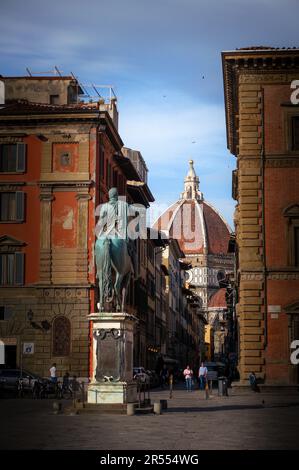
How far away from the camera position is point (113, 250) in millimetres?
26094

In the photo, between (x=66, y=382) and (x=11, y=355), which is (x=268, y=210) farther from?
(x=11, y=355)

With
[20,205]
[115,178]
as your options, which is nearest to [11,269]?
[20,205]

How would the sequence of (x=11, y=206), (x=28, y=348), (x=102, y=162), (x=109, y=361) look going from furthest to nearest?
(x=102, y=162)
(x=11, y=206)
(x=28, y=348)
(x=109, y=361)

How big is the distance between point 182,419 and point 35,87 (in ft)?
126

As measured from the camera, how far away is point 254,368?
4141 centimetres

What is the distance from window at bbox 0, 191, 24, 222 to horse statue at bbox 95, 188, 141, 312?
24019mm

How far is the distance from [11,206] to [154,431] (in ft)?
109

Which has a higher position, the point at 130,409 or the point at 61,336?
the point at 61,336

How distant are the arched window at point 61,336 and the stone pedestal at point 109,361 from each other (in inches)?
921

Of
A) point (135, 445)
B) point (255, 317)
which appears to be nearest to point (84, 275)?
point (255, 317)

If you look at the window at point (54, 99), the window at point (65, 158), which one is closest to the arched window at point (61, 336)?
the window at point (65, 158)

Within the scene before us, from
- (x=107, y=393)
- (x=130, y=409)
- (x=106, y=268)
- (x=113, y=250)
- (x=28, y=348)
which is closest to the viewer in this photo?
(x=130, y=409)

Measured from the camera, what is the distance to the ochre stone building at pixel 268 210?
4153cm

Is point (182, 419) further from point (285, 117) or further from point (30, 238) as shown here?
point (30, 238)
